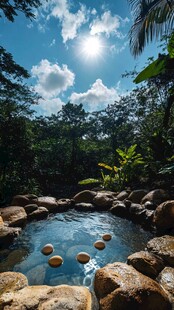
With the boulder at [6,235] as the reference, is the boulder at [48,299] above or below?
below

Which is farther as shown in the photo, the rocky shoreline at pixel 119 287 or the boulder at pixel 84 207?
the boulder at pixel 84 207

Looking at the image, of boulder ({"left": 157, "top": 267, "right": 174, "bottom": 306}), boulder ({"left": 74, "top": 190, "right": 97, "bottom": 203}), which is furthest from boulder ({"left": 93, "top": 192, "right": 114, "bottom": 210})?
boulder ({"left": 157, "top": 267, "right": 174, "bottom": 306})

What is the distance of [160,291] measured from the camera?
6.44 ft

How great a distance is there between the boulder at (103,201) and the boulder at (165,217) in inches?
67.6

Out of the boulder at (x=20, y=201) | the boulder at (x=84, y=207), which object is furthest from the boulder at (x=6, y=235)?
the boulder at (x=84, y=207)

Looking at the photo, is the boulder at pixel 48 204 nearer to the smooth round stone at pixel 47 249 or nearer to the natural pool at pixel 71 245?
the natural pool at pixel 71 245

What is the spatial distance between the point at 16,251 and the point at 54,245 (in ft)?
2.09

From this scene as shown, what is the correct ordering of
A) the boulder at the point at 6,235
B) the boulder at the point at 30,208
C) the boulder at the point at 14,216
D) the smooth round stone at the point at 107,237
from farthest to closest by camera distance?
the boulder at the point at 30,208, the boulder at the point at 14,216, the smooth round stone at the point at 107,237, the boulder at the point at 6,235

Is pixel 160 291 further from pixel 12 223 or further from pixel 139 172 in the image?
pixel 139 172

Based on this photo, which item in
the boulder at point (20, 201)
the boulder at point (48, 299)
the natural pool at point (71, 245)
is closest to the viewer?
the boulder at point (48, 299)

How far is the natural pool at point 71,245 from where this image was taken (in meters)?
2.54

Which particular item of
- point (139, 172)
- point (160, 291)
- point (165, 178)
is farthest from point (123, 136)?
point (160, 291)

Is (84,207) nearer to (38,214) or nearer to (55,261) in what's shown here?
(38,214)

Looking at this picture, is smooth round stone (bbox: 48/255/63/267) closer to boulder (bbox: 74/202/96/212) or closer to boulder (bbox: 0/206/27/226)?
boulder (bbox: 0/206/27/226)
